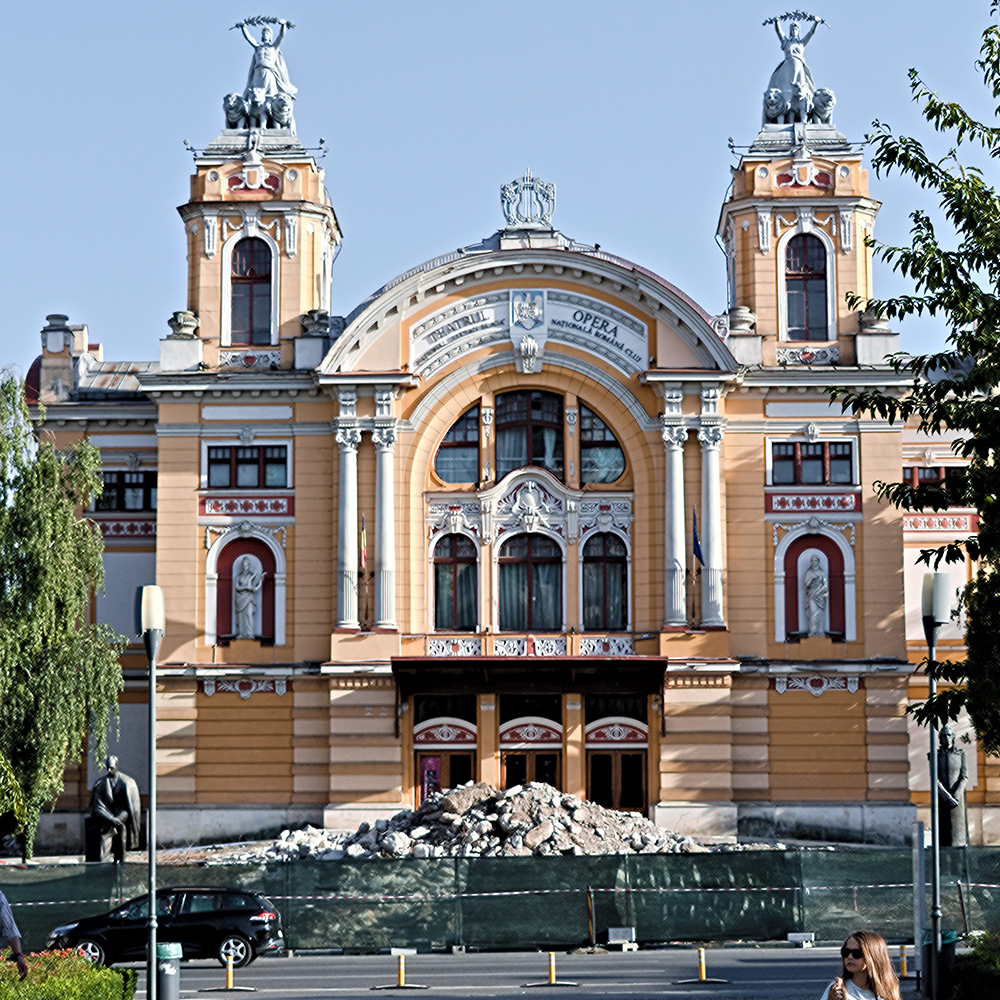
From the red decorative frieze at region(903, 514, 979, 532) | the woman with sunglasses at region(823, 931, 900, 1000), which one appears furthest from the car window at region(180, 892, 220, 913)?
the red decorative frieze at region(903, 514, 979, 532)

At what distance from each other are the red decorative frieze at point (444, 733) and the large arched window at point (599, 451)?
8.01 metres

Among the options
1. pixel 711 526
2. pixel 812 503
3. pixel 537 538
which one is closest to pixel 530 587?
pixel 537 538

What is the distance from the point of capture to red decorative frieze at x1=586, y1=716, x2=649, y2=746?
50250 mm

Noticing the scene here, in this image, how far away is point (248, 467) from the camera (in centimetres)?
5147

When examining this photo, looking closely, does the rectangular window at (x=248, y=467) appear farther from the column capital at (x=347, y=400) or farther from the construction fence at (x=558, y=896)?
the construction fence at (x=558, y=896)

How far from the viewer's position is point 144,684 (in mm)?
51875

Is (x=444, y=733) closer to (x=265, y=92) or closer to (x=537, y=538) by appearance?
(x=537, y=538)

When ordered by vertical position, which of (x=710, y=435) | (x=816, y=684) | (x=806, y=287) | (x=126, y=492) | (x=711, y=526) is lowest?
(x=816, y=684)

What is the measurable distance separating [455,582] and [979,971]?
29827mm

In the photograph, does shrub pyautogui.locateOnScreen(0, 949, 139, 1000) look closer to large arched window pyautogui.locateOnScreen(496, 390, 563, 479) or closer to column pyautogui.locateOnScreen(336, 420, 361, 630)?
column pyautogui.locateOnScreen(336, 420, 361, 630)

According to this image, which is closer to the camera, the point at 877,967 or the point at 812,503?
the point at 877,967

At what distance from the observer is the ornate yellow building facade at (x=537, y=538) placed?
49656 millimetres

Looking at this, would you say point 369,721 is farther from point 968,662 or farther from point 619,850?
point 968,662

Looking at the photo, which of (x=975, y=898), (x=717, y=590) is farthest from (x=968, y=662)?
(x=717, y=590)
